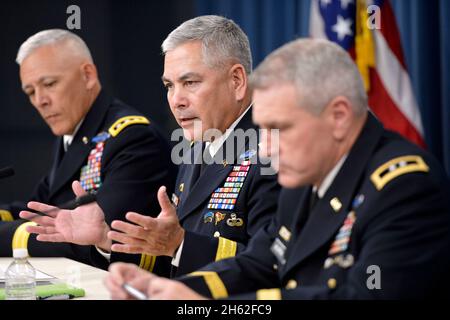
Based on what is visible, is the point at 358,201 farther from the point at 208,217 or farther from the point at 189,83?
the point at 189,83

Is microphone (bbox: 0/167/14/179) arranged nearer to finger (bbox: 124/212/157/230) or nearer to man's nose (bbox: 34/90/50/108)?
finger (bbox: 124/212/157/230)

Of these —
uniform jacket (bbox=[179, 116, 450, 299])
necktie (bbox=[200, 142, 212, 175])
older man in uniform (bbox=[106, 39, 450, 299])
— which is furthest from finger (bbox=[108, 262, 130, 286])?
necktie (bbox=[200, 142, 212, 175])

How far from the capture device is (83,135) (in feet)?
11.7

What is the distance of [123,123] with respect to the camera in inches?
137

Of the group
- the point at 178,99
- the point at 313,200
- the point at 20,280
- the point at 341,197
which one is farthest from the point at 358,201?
the point at 178,99

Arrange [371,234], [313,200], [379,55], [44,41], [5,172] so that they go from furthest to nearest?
1. [379,55]
2. [44,41]
3. [5,172]
4. [313,200]
5. [371,234]

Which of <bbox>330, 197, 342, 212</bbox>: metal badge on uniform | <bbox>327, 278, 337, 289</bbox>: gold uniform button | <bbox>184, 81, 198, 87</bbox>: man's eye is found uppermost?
<bbox>184, 81, 198, 87</bbox>: man's eye

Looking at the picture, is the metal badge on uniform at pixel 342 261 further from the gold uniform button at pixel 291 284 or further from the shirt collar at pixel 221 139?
the shirt collar at pixel 221 139

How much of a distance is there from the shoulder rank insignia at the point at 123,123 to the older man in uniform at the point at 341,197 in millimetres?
1690

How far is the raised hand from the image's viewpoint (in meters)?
2.13

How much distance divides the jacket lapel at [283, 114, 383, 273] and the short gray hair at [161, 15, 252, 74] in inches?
38.0

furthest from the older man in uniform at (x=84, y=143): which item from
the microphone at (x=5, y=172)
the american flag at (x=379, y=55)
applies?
the american flag at (x=379, y=55)

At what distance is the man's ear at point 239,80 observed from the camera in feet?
8.76

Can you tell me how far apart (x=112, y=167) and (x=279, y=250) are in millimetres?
1574
